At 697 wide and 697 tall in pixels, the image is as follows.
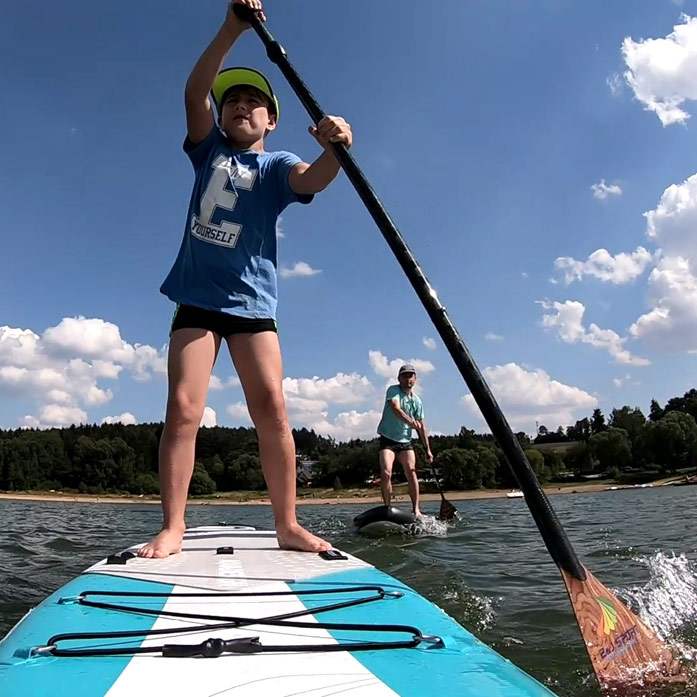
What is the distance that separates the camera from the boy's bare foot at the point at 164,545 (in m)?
2.83

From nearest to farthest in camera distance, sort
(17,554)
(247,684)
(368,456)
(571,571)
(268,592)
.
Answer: (247,684) < (268,592) < (571,571) < (17,554) < (368,456)

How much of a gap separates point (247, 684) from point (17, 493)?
80687 mm

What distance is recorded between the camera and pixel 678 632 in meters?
3.18

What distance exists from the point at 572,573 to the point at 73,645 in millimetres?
1722

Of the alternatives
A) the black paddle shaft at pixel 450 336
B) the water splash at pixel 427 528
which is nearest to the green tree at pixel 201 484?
the water splash at pixel 427 528

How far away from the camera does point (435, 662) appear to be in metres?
1.40

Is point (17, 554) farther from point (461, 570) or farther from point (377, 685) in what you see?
point (377, 685)

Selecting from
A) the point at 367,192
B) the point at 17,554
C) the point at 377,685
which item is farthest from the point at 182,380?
the point at 17,554

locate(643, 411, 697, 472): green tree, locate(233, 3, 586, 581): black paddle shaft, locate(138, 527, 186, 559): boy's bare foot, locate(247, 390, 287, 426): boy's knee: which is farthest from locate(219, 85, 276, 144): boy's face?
locate(643, 411, 697, 472): green tree

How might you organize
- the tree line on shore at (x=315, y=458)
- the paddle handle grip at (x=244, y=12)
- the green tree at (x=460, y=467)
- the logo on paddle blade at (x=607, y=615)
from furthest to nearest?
1. the tree line on shore at (x=315, y=458)
2. the green tree at (x=460, y=467)
3. the paddle handle grip at (x=244, y=12)
4. the logo on paddle blade at (x=607, y=615)

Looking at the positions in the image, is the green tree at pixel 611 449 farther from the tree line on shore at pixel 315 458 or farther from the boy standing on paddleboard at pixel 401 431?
the boy standing on paddleboard at pixel 401 431

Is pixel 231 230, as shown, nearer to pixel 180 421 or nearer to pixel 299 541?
pixel 180 421

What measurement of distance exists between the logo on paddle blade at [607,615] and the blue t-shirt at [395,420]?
22.6 feet

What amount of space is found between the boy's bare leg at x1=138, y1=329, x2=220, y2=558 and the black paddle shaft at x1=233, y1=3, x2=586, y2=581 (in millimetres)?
1081
